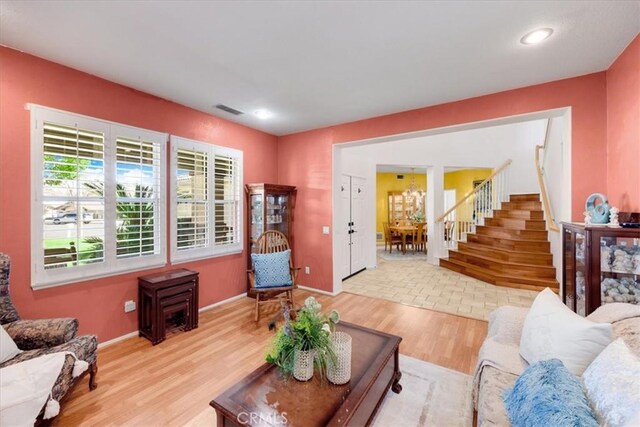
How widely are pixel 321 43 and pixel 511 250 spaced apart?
5.31 metres

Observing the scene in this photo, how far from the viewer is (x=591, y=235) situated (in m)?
2.01

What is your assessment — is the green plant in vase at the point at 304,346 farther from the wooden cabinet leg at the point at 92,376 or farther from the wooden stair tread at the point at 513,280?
the wooden stair tread at the point at 513,280

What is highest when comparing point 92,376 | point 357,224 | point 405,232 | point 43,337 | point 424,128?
point 424,128

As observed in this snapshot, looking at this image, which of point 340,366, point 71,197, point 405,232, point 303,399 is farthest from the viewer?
point 405,232

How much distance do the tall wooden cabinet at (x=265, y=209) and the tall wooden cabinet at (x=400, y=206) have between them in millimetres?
6176

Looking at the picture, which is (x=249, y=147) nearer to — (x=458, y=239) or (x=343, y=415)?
(x=343, y=415)

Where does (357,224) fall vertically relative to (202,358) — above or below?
above

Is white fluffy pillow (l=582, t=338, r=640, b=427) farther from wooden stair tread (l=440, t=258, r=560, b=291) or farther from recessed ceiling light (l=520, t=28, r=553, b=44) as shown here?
wooden stair tread (l=440, t=258, r=560, b=291)

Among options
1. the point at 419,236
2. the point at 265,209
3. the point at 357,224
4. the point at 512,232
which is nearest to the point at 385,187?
the point at 419,236

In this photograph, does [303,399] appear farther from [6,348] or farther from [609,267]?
[609,267]

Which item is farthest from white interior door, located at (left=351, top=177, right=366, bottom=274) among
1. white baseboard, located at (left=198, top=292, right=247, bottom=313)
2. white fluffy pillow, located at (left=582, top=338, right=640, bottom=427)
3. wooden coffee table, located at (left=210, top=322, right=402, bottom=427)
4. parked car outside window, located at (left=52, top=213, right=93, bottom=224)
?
white fluffy pillow, located at (left=582, top=338, right=640, bottom=427)

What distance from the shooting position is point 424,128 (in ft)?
11.7

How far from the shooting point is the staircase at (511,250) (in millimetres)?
4746

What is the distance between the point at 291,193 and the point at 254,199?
0.71 m
